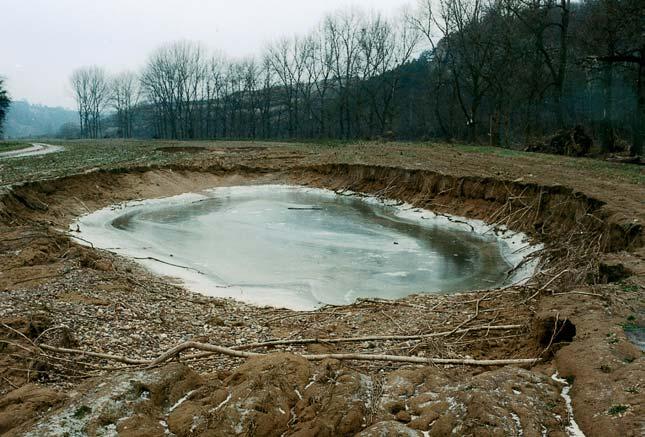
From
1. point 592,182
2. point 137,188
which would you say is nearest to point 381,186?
point 592,182

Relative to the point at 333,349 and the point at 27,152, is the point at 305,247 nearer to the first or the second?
the point at 333,349

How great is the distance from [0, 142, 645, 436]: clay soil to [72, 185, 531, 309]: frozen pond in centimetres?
112

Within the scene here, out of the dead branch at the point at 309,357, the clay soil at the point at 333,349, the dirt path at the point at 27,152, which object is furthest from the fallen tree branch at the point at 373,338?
the dirt path at the point at 27,152

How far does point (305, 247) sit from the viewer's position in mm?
14133

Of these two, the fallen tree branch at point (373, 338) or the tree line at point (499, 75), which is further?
the tree line at point (499, 75)

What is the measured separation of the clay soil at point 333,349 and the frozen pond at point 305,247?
112 cm

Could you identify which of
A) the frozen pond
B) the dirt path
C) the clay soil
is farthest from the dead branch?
the dirt path

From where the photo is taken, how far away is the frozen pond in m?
10.7

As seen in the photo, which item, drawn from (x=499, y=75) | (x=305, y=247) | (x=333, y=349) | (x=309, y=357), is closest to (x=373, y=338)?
(x=333, y=349)

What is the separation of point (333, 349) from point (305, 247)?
25.8 ft

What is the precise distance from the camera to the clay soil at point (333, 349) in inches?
163

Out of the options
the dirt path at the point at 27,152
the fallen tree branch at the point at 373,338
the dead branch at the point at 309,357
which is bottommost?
the fallen tree branch at the point at 373,338

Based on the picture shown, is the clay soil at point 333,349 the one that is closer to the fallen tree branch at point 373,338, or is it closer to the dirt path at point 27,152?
the fallen tree branch at point 373,338

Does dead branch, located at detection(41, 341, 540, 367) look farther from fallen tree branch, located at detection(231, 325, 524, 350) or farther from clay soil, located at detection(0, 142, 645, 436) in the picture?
fallen tree branch, located at detection(231, 325, 524, 350)
